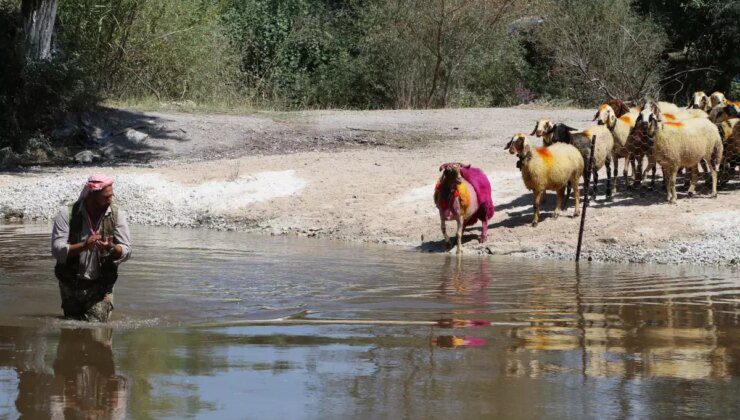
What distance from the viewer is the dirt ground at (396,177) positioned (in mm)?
15992

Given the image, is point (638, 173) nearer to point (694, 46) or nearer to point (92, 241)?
point (92, 241)

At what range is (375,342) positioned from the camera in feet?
30.0

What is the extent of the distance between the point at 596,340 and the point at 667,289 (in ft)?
11.2

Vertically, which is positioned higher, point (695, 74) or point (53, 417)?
point (695, 74)

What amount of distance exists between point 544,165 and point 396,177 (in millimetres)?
4443

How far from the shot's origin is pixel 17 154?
2386 cm

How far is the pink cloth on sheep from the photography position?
16.5 m

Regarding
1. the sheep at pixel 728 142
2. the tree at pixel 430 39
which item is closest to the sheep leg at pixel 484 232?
the sheep at pixel 728 142

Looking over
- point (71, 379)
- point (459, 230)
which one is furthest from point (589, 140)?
point (71, 379)

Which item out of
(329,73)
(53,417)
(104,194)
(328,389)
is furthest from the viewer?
(329,73)

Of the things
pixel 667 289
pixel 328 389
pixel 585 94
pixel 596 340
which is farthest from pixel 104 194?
pixel 585 94

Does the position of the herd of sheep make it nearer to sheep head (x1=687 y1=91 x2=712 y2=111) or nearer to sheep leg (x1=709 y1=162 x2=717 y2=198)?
sheep leg (x1=709 y1=162 x2=717 y2=198)

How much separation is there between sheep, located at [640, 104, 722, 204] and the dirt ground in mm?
457

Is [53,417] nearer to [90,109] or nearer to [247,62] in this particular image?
[90,109]
